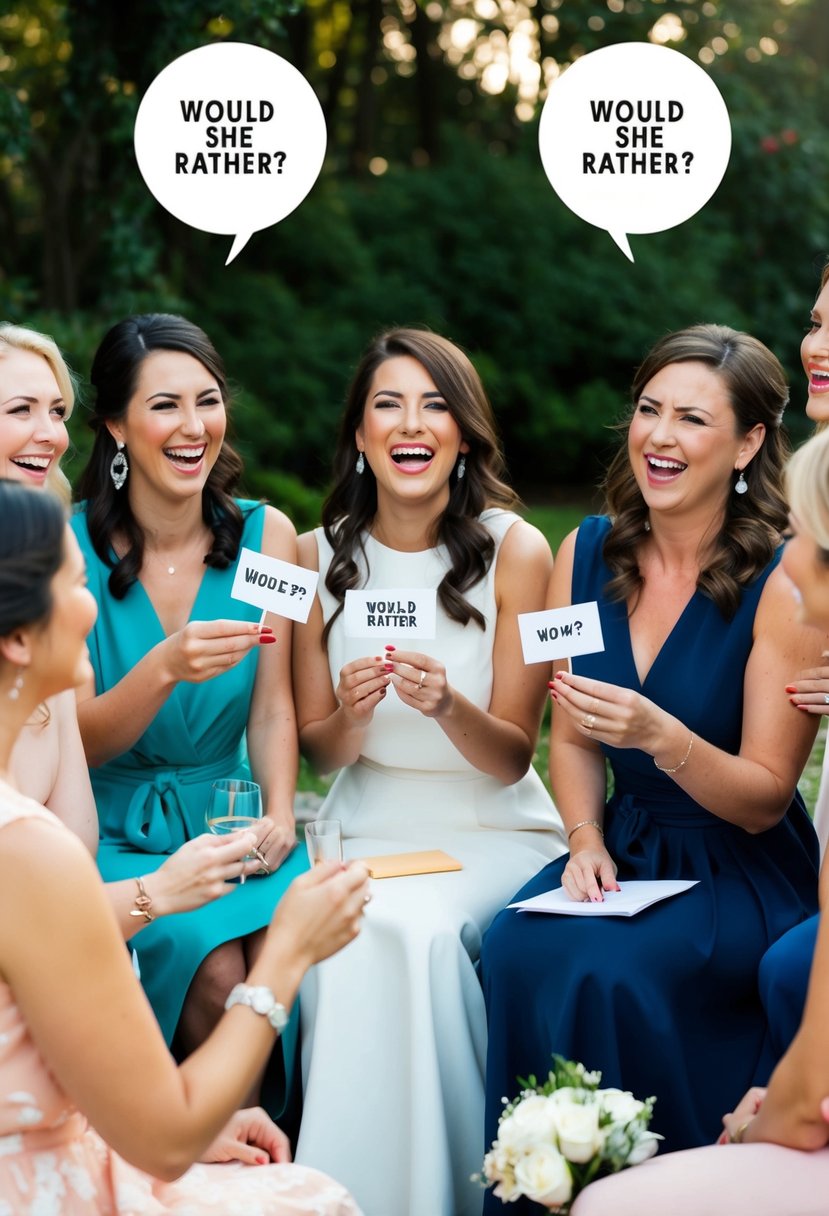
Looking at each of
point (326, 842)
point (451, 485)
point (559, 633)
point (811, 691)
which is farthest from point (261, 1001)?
point (451, 485)

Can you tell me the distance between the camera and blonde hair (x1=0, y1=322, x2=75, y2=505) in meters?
4.28

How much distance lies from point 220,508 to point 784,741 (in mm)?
1918

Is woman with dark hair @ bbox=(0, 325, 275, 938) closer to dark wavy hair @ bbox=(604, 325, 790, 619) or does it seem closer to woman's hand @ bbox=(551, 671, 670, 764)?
woman's hand @ bbox=(551, 671, 670, 764)

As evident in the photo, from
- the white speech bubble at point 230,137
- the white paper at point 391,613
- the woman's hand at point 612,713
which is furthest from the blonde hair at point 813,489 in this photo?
the white speech bubble at point 230,137

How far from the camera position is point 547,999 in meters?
3.47

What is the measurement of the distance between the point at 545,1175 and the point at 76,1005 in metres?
0.89

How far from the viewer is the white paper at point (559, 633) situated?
140 inches

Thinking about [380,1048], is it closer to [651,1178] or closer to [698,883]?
[698,883]

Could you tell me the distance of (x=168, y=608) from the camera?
4391 millimetres

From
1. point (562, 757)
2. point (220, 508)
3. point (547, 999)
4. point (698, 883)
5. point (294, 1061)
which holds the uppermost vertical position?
point (220, 508)

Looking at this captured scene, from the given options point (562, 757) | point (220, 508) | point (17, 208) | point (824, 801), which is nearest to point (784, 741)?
point (824, 801)

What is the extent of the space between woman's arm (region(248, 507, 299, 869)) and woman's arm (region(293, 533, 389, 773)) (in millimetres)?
38

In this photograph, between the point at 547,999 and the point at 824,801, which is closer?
the point at 547,999

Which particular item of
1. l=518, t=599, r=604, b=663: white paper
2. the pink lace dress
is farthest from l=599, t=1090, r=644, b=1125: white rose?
l=518, t=599, r=604, b=663: white paper
